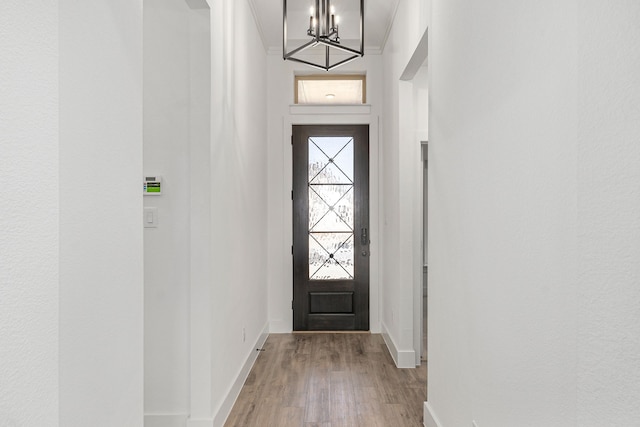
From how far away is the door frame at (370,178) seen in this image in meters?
4.97

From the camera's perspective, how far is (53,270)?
3.34ft

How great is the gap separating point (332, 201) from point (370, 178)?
0.50m

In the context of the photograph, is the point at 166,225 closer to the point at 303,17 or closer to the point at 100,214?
the point at 100,214

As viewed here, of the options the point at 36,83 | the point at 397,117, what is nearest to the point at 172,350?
the point at 36,83

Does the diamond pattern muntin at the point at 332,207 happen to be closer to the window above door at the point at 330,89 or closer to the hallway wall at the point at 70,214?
the window above door at the point at 330,89

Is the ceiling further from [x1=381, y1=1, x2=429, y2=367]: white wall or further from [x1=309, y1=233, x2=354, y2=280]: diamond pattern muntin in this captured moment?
[x1=309, y1=233, x2=354, y2=280]: diamond pattern muntin

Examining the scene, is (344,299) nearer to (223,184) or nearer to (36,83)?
(223,184)

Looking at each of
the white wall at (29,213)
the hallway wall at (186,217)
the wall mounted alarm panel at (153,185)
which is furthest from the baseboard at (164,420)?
the white wall at (29,213)

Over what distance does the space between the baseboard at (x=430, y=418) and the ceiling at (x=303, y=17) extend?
126 inches

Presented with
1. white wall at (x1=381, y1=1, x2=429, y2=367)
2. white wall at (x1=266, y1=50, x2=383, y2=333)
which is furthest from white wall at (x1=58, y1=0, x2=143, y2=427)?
white wall at (x1=266, y1=50, x2=383, y2=333)

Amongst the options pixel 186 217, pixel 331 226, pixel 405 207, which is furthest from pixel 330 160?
pixel 186 217

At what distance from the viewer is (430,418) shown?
2549 mm

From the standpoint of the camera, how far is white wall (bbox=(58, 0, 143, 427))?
1087 millimetres

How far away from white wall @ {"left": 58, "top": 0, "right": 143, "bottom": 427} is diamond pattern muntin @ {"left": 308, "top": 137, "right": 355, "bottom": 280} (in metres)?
3.54
